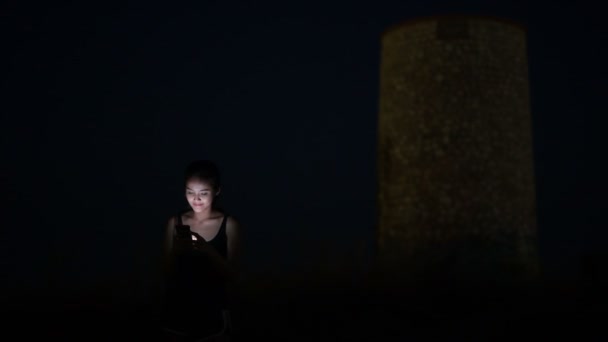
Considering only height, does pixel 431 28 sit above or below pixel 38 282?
above

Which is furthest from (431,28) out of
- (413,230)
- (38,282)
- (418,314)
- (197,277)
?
(197,277)

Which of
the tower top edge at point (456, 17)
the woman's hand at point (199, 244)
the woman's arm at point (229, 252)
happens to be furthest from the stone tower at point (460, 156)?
the woman's hand at point (199, 244)

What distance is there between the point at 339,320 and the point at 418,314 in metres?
1.08

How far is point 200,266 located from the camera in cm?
325

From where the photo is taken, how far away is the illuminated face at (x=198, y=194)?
3.34 meters

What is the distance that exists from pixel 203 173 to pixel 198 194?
0.11m

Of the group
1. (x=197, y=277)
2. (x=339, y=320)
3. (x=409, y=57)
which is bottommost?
(x=339, y=320)

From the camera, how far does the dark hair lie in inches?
132

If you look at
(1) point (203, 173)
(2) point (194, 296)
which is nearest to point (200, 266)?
(2) point (194, 296)

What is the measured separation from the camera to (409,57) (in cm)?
1262

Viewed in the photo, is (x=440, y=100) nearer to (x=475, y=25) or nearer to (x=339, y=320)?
(x=475, y=25)

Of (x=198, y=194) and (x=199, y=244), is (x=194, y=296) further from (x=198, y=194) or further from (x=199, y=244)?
(x=198, y=194)

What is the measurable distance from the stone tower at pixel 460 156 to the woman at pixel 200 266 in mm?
8724

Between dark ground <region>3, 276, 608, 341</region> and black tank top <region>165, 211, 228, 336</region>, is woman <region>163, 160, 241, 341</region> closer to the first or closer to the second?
black tank top <region>165, 211, 228, 336</region>
